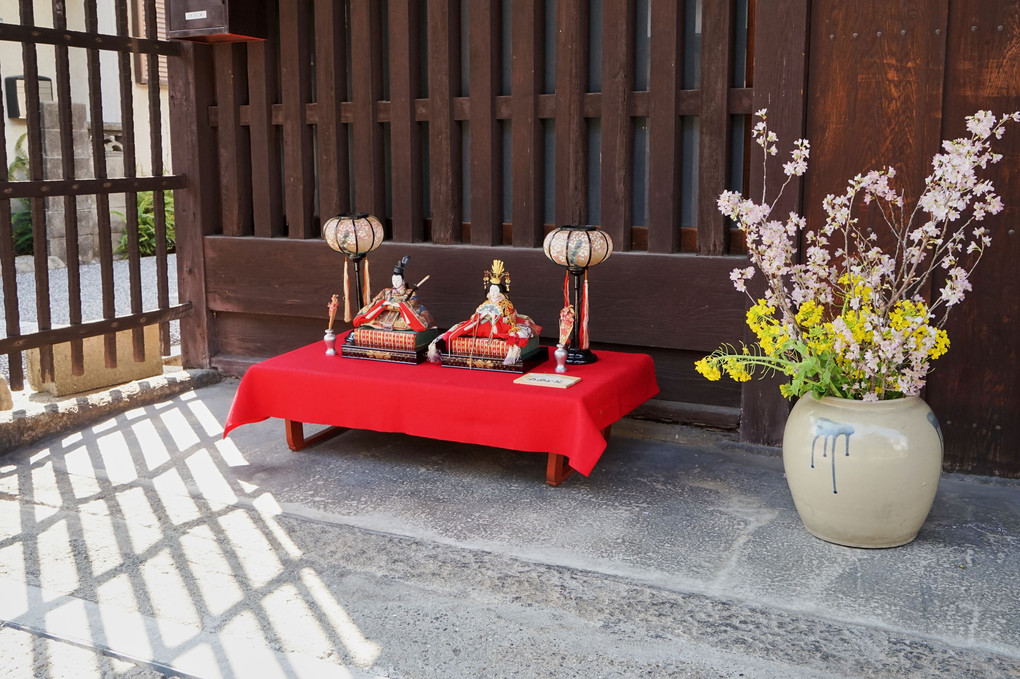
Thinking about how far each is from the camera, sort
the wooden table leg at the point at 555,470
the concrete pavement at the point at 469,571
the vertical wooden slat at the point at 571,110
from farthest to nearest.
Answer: the vertical wooden slat at the point at 571,110
the wooden table leg at the point at 555,470
the concrete pavement at the point at 469,571

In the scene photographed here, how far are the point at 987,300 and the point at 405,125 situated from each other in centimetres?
321

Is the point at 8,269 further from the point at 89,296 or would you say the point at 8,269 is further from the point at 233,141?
the point at 89,296

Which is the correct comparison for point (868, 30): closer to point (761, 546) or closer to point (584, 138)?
point (584, 138)

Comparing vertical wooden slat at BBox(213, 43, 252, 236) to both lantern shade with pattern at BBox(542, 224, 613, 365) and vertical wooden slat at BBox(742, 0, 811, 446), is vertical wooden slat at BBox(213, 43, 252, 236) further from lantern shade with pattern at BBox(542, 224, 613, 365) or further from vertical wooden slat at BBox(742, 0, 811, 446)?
vertical wooden slat at BBox(742, 0, 811, 446)

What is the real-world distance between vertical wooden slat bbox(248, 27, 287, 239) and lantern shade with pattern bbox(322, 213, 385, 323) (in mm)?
1141

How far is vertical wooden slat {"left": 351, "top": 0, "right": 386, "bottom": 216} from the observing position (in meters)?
5.84

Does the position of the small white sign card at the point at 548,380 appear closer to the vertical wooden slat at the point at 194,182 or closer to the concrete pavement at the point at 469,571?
the concrete pavement at the point at 469,571

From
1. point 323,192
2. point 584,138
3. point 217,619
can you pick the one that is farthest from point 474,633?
point 323,192

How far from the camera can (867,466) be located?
3.68 m

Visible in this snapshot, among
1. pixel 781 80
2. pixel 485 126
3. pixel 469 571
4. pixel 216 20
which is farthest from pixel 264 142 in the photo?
pixel 469 571

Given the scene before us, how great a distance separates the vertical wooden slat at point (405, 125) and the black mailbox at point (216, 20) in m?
0.92

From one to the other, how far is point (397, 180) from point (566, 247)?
5.29 ft

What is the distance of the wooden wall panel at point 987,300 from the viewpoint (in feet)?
14.1

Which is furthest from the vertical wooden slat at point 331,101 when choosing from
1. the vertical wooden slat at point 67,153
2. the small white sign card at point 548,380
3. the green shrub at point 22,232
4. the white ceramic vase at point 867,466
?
the green shrub at point 22,232
